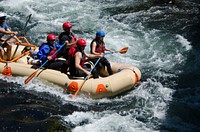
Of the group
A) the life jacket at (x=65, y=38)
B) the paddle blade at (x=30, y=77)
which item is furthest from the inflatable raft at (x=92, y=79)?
the life jacket at (x=65, y=38)

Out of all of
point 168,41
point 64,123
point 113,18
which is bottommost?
point 64,123

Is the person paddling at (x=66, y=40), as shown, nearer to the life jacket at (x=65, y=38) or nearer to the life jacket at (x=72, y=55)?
the life jacket at (x=65, y=38)

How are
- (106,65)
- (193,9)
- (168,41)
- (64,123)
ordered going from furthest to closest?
(193,9) < (168,41) < (106,65) < (64,123)

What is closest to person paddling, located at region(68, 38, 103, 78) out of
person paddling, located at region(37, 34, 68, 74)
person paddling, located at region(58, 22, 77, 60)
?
person paddling, located at region(37, 34, 68, 74)

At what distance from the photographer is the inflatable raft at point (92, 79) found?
35.6 ft

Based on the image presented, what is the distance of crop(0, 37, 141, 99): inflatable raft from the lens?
35.6 ft

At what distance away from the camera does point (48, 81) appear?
11234 mm

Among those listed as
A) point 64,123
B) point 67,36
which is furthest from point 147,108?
point 67,36

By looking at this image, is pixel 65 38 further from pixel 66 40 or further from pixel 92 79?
pixel 92 79

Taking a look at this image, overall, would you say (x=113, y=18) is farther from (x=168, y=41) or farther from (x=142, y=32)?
(x=168, y=41)

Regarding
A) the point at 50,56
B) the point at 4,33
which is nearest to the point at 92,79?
the point at 50,56

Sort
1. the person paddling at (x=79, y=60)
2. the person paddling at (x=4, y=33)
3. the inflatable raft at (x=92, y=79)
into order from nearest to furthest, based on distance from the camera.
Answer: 1. the person paddling at (x=79, y=60)
2. the inflatable raft at (x=92, y=79)
3. the person paddling at (x=4, y=33)

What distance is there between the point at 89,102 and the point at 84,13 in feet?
29.3

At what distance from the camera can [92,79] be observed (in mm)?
10969
